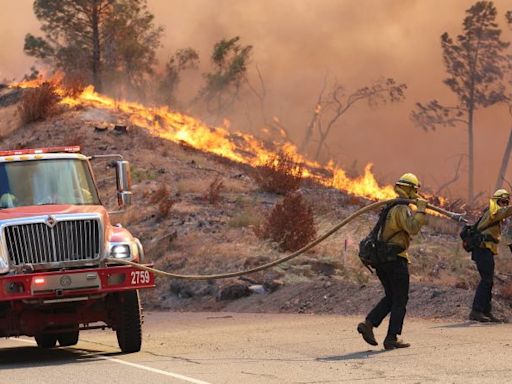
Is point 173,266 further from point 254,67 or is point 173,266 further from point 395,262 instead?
point 254,67

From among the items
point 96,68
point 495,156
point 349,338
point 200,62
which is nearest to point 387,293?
point 349,338

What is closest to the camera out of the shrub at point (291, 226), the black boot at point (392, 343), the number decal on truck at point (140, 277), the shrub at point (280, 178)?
the black boot at point (392, 343)

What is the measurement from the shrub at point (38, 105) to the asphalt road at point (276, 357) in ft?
93.0

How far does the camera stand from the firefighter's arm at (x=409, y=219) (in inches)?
513

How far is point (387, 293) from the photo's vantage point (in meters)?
13.8

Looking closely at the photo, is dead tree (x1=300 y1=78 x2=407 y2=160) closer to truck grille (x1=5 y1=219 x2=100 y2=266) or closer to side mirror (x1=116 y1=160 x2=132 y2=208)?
side mirror (x1=116 y1=160 x2=132 y2=208)

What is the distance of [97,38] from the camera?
63.9 meters

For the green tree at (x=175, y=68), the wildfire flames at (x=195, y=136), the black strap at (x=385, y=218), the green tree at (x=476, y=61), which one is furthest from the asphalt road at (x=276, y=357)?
the green tree at (x=175, y=68)

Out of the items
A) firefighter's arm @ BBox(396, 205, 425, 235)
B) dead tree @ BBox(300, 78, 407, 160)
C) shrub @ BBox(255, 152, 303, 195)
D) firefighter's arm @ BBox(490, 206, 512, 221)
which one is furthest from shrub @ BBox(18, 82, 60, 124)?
dead tree @ BBox(300, 78, 407, 160)

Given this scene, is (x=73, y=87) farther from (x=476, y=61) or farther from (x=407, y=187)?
(x=407, y=187)

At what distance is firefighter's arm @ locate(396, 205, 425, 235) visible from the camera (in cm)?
1304

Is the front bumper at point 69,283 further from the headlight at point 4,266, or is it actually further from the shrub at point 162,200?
the shrub at point 162,200

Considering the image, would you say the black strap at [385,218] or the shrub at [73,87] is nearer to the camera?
the black strap at [385,218]

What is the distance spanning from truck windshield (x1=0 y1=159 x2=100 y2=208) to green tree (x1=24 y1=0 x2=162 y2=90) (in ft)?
163
